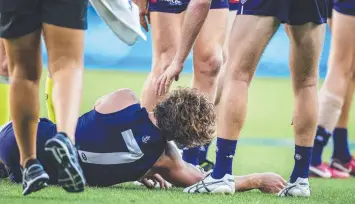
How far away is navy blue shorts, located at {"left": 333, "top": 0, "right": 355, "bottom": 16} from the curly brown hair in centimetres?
228

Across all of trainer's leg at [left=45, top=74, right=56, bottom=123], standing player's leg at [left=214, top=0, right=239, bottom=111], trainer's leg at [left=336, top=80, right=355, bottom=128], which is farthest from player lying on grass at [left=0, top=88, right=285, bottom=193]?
trainer's leg at [left=336, top=80, right=355, bottom=128]

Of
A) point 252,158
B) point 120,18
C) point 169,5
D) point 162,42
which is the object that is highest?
point 120,18

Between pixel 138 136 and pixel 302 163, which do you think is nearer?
pixel 138 136

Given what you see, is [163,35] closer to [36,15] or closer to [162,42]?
[162,42]

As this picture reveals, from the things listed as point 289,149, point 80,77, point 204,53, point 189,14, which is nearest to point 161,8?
point 204,53

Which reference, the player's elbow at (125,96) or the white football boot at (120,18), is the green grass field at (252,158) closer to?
the player's elbow at (125,96)

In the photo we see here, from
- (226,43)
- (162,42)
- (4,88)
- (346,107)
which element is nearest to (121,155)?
(162,42)

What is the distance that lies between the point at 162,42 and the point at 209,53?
417 mm

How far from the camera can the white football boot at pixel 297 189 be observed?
6.52 meters

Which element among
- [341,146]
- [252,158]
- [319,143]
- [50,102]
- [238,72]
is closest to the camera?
[238,72]

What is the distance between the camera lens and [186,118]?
248 inches

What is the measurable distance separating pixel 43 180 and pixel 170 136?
3.66 ft

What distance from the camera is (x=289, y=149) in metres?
10.5

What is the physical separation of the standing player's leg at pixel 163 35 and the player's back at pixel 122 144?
115 centimetres
